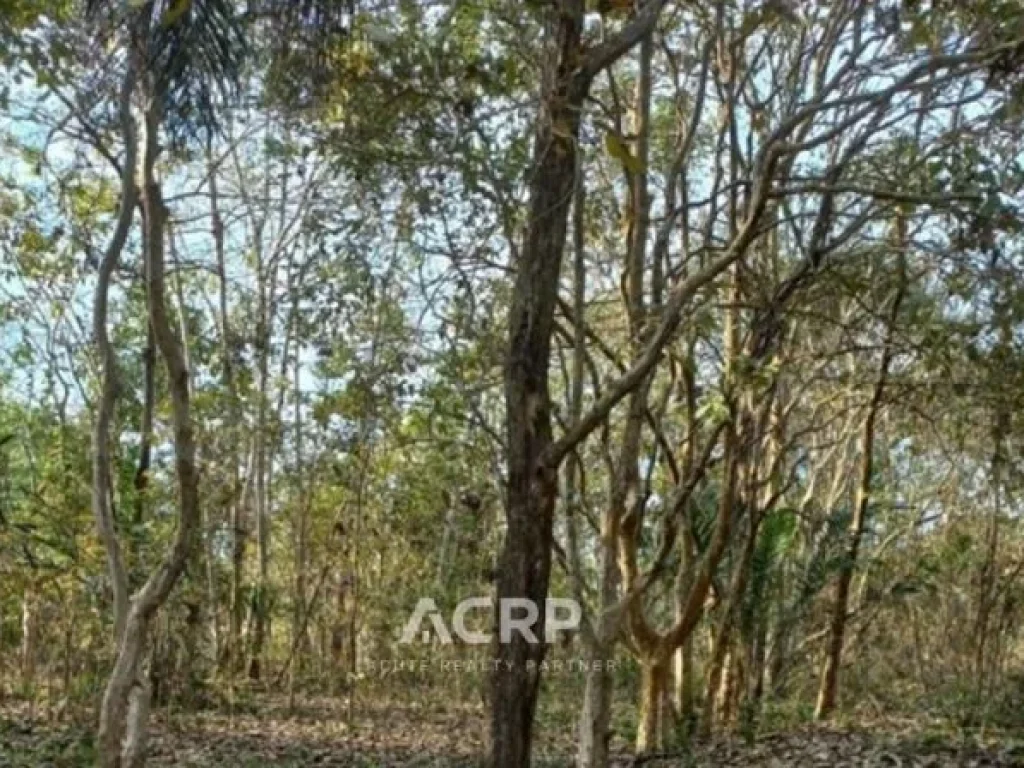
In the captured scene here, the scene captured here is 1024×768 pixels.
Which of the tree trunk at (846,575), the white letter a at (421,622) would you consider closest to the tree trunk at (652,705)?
the tree trunk at (846,575)

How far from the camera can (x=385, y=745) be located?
7.14 m

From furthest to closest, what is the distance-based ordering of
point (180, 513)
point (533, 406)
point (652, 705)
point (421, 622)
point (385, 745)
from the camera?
point (421, 622) < point (385, 745) < point (652, 705) < point (180, 513) < point (533, 406)

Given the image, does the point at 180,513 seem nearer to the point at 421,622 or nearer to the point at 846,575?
the point at 421,622

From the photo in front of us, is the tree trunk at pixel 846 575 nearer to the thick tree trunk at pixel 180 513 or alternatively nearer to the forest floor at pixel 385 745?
the forest floor at pixel 385 745

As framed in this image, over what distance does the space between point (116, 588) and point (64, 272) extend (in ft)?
12.8

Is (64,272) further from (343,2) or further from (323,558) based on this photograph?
(343,2)

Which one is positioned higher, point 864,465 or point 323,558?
point 864,465

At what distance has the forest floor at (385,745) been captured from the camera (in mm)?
6008

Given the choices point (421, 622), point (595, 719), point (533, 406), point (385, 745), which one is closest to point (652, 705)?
point (595, 719)

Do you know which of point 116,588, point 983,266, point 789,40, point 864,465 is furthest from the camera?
point 864,465

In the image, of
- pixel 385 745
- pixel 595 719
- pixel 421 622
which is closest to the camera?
pixel 595 719

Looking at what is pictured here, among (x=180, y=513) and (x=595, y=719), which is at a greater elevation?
(x=180, y=513)

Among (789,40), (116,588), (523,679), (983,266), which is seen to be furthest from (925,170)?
(116,588)

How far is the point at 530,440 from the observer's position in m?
3.95
